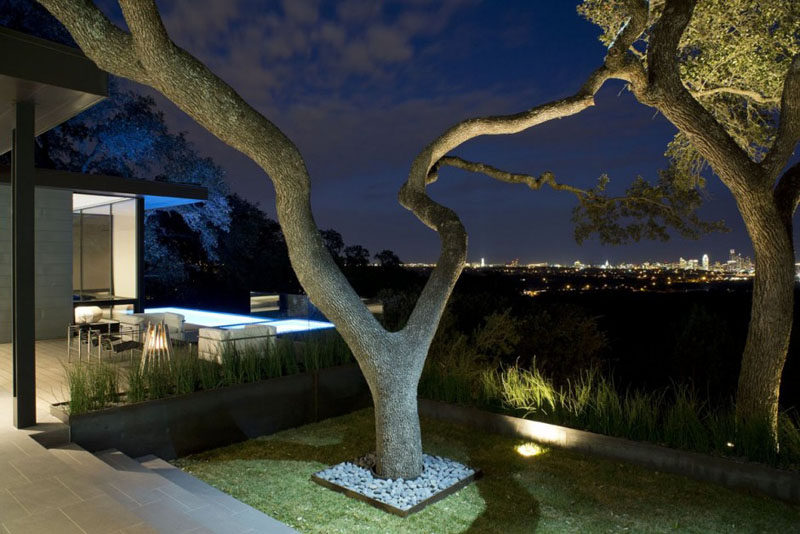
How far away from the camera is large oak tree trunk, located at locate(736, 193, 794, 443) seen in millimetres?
5574

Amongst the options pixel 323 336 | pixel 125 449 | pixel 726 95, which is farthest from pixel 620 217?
pixel 125 449

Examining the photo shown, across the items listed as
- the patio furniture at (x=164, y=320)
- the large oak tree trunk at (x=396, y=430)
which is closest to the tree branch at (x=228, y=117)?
the large oak tree trunk at (x=396, y=430)

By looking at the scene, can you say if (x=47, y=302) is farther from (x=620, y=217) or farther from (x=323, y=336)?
(x=620, y=217)

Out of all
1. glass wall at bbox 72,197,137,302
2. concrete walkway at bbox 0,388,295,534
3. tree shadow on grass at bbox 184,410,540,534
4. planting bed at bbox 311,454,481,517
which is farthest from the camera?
glass wall at bbox 72,197,137,302

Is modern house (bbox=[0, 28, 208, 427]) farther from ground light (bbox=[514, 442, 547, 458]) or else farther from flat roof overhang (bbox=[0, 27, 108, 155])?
ground light (bbox=[514, 442, 547, 458])

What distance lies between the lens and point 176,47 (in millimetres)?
3602

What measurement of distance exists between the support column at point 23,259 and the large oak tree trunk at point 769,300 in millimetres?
6644

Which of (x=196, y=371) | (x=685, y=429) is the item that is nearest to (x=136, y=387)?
(x=196, y=371)

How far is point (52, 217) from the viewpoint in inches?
377

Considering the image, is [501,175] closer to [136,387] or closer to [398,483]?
[398,483]

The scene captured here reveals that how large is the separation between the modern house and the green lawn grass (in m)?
2.08

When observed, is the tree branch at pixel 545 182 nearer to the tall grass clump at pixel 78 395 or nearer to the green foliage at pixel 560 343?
the green foliage at pixel 560 343

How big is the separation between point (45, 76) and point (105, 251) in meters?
7.71

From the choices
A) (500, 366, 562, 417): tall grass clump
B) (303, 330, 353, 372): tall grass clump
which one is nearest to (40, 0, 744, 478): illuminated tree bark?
(500, 366, 562, 417): tall grass clump
